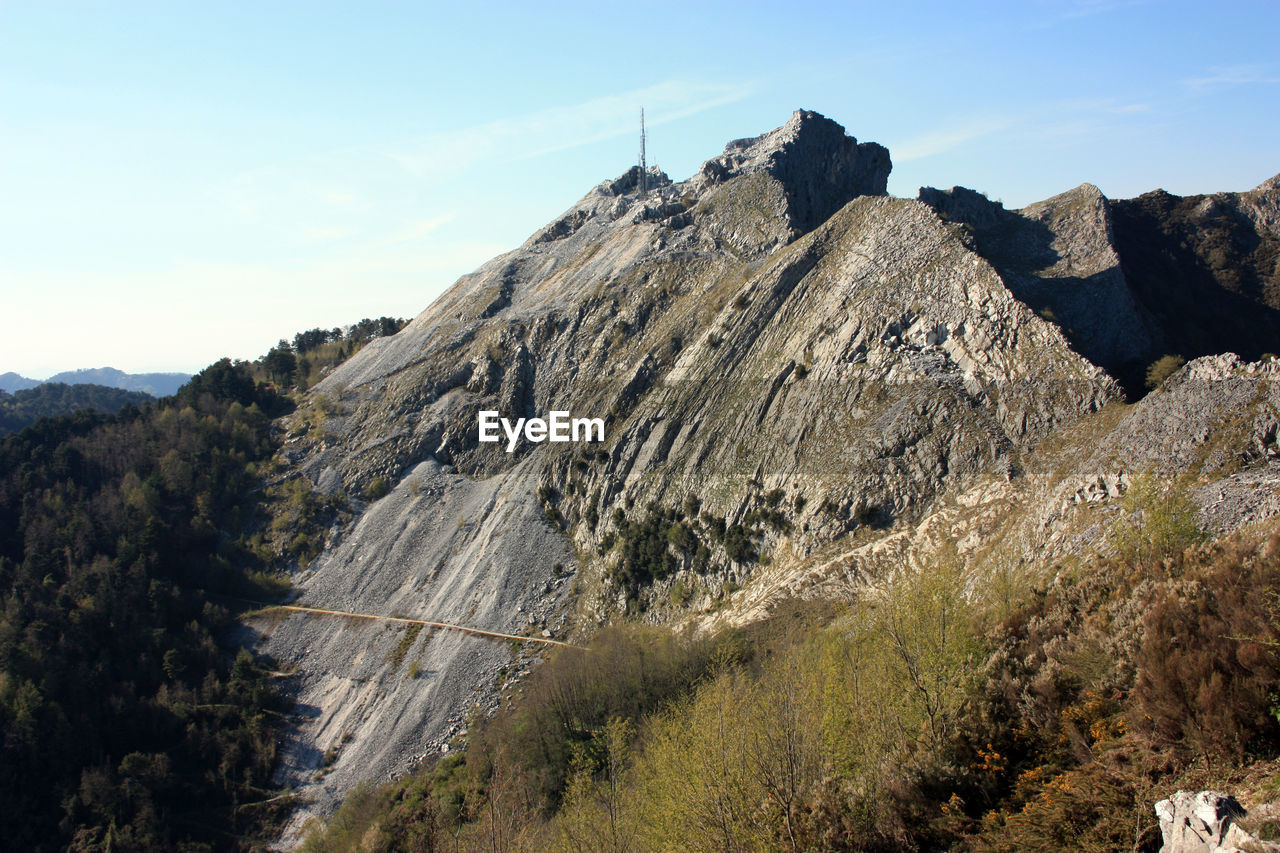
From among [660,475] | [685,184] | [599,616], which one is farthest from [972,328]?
[685,184]

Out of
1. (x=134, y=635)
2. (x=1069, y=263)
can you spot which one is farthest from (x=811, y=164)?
(x=134, y=635)

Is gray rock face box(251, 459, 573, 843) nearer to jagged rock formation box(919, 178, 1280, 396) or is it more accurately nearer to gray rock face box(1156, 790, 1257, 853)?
gray rock face box(1156, 790, 1257, 853)

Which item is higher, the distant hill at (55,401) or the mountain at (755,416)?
the distant hill at (55,401)

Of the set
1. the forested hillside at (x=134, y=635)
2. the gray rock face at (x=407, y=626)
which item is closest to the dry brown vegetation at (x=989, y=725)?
the gray rock face at (x=407, y=626)

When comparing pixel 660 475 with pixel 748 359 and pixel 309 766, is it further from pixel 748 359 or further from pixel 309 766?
pixel 309 766

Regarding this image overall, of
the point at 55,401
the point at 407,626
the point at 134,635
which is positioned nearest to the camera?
the point at 407,626

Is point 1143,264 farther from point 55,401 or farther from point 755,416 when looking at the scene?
point 55,401

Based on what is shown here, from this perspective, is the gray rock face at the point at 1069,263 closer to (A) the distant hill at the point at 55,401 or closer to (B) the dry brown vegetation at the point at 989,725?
(B) the dry brown vegetation at the point at 989,725
